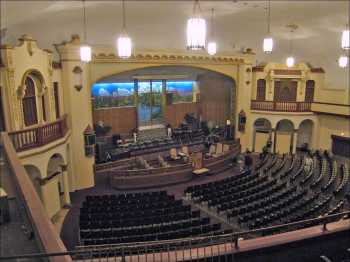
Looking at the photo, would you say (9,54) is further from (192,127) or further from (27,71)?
(192,127)

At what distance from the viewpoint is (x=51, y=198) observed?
1358 centimetres

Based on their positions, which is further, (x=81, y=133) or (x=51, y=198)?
(x=81, y=133)

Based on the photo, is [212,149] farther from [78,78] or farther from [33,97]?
[33,97]

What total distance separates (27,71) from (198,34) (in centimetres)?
907

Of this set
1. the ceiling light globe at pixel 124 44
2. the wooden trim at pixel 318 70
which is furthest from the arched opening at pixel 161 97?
the ceiling light globe at pixel 124 44

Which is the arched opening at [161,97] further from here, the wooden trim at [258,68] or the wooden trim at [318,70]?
the wooden trim at [318,70]

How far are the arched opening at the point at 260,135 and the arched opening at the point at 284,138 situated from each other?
2.48 feet

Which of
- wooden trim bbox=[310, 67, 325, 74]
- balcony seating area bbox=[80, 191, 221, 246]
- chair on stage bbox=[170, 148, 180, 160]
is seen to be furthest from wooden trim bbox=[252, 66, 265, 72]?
balcony seating area bbox=[80, 191, 221, 246]

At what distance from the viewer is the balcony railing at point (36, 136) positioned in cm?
1086

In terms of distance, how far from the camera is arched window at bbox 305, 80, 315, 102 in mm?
24281

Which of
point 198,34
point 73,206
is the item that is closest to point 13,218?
point 198,34

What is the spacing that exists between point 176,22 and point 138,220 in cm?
1001

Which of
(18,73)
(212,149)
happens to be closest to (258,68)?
(212,149)

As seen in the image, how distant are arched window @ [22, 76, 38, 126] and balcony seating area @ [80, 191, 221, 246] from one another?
169 inches
